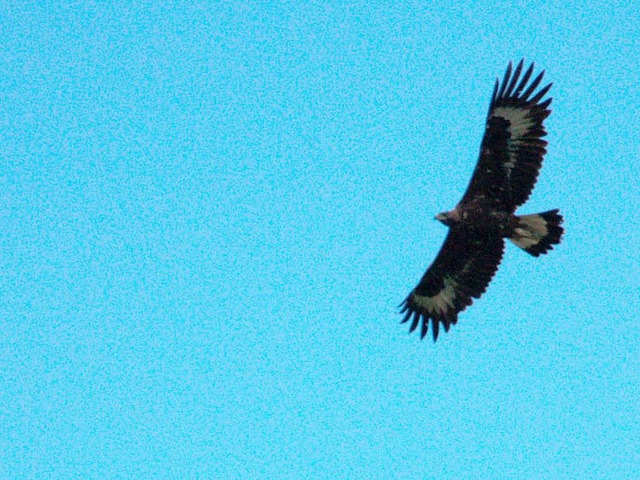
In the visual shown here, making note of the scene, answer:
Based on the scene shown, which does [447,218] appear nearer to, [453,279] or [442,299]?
[453,279]

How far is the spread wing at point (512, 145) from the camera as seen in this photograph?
1730 cm

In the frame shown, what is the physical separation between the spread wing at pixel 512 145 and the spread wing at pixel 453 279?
90 centimetres

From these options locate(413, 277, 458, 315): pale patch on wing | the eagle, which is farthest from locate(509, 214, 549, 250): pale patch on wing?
locate(413, 277, 458, 315): pale patch on wing

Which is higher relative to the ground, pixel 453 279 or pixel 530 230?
pixel 453 279

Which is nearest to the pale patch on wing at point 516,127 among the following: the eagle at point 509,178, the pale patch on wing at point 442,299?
the eagle at point 509,178

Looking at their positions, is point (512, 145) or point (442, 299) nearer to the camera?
point (512, 145)

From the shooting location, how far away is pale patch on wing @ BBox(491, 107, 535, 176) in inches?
681

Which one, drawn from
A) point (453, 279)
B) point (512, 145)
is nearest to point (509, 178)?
point (512, 145)

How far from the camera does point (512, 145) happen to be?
1733cm

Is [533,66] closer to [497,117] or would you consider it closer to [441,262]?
[497,117]

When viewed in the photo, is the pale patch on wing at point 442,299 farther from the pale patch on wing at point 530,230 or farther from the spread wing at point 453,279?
the pale patch on wing at point 530,230

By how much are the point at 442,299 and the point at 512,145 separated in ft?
10.7

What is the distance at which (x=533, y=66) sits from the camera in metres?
17.5

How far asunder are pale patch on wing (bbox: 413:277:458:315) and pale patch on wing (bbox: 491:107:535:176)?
2.60m
